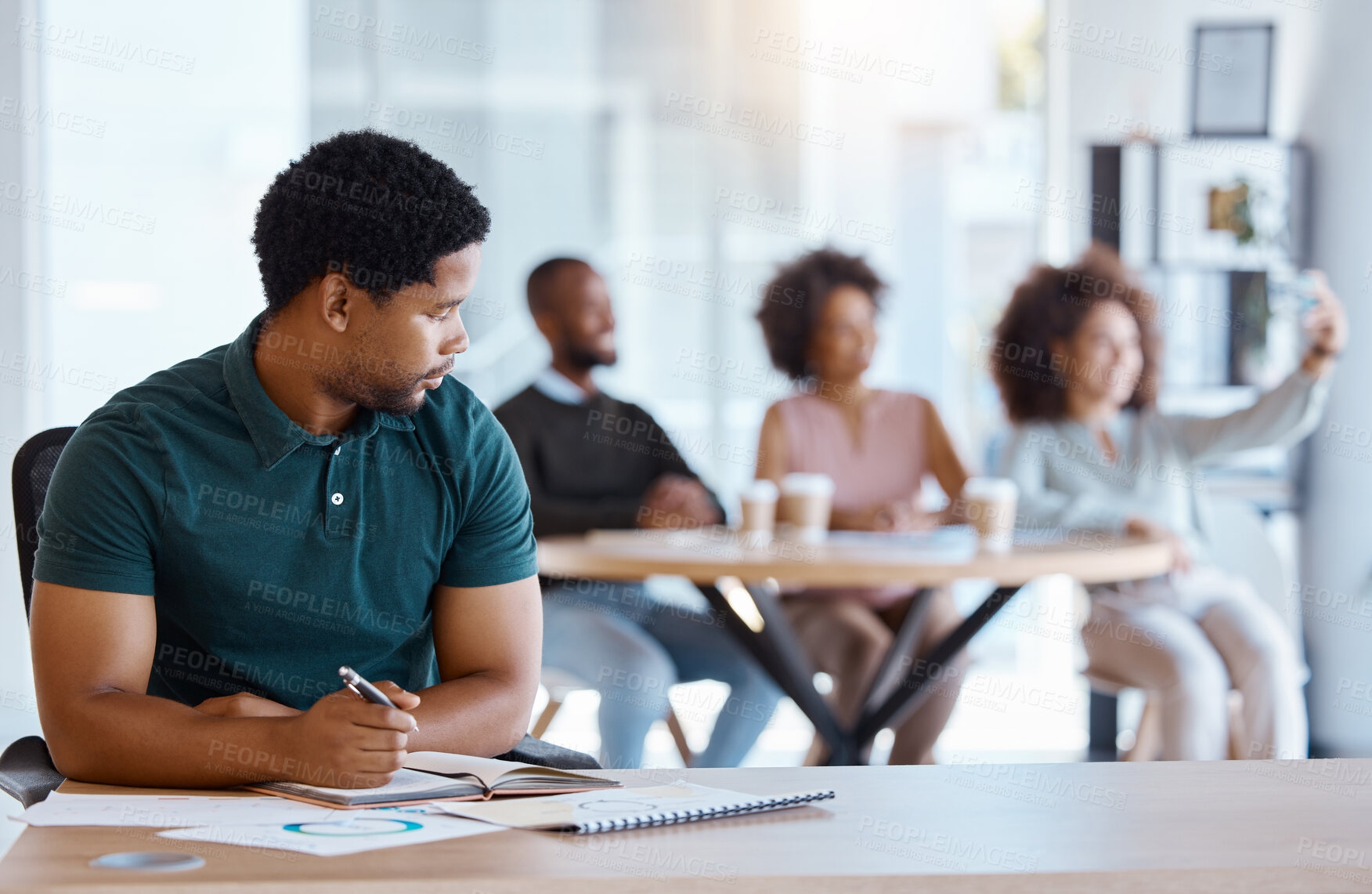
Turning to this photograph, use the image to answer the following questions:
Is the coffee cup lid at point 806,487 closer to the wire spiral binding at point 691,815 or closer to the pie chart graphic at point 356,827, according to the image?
the wire spiral binding at point 691,815

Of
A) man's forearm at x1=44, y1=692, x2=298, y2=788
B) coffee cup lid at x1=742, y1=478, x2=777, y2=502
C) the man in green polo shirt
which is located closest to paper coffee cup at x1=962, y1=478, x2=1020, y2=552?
coffee cup lid at x1=742, y1=478, x2=777, y2=502

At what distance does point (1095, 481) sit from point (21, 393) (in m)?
2.82

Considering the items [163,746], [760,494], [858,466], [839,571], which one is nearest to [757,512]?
[760,494]

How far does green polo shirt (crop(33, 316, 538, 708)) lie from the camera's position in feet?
4.01

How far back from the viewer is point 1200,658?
285cm

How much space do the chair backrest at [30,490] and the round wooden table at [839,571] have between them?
→ 110 centimetres

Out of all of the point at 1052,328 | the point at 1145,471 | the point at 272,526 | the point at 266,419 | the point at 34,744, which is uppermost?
the point at 1052,328

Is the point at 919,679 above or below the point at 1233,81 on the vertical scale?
below

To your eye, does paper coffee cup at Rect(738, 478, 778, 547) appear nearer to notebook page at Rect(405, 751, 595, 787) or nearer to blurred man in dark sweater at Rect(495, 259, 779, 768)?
blurred man in dark sweater at Rect(495, 259, 779, 768)

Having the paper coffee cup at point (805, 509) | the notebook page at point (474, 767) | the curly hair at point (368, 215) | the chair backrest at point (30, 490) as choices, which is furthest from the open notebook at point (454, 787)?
the paper coffee cup at point (805, 509)

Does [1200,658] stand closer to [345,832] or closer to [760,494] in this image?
[760,494]

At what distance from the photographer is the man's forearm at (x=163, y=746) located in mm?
1035

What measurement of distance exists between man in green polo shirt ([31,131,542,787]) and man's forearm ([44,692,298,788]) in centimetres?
3

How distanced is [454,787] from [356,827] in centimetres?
13
